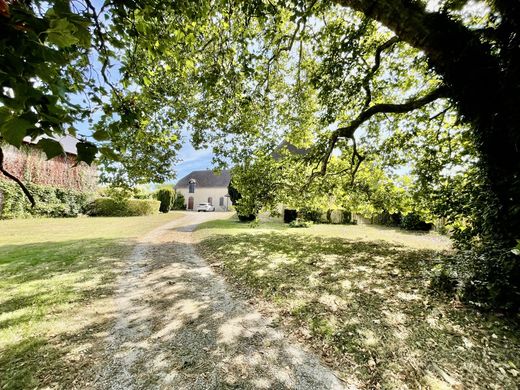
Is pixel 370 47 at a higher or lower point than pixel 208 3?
higher

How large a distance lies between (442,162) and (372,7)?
18.9 feet

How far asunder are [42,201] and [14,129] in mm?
27094

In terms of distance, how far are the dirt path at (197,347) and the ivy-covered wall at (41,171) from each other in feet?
55.3

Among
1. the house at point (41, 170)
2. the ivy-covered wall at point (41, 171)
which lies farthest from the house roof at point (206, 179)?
the ivy-covered wall at point (41, 171)

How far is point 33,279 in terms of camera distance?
671 centimetres

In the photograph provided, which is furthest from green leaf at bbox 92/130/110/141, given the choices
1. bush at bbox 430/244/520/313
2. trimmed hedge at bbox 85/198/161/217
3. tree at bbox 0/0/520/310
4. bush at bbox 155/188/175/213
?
bush at bbox 155/188/175/213

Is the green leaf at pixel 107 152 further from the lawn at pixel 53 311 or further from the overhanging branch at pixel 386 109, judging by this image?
Result: the overhanging branch at pixel 386 109

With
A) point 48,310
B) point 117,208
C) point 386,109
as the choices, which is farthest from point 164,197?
point 386,109

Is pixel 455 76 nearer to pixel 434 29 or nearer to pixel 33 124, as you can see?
pixel 434 29

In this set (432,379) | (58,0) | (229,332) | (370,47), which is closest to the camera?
(58,0)

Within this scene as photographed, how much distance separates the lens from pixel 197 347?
3943mm

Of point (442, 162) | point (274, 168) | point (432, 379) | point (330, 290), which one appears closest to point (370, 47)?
point (442, 162)

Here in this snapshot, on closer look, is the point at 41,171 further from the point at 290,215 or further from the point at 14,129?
the point at 14,129

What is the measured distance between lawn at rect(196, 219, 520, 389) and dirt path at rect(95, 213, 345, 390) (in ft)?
1.45
